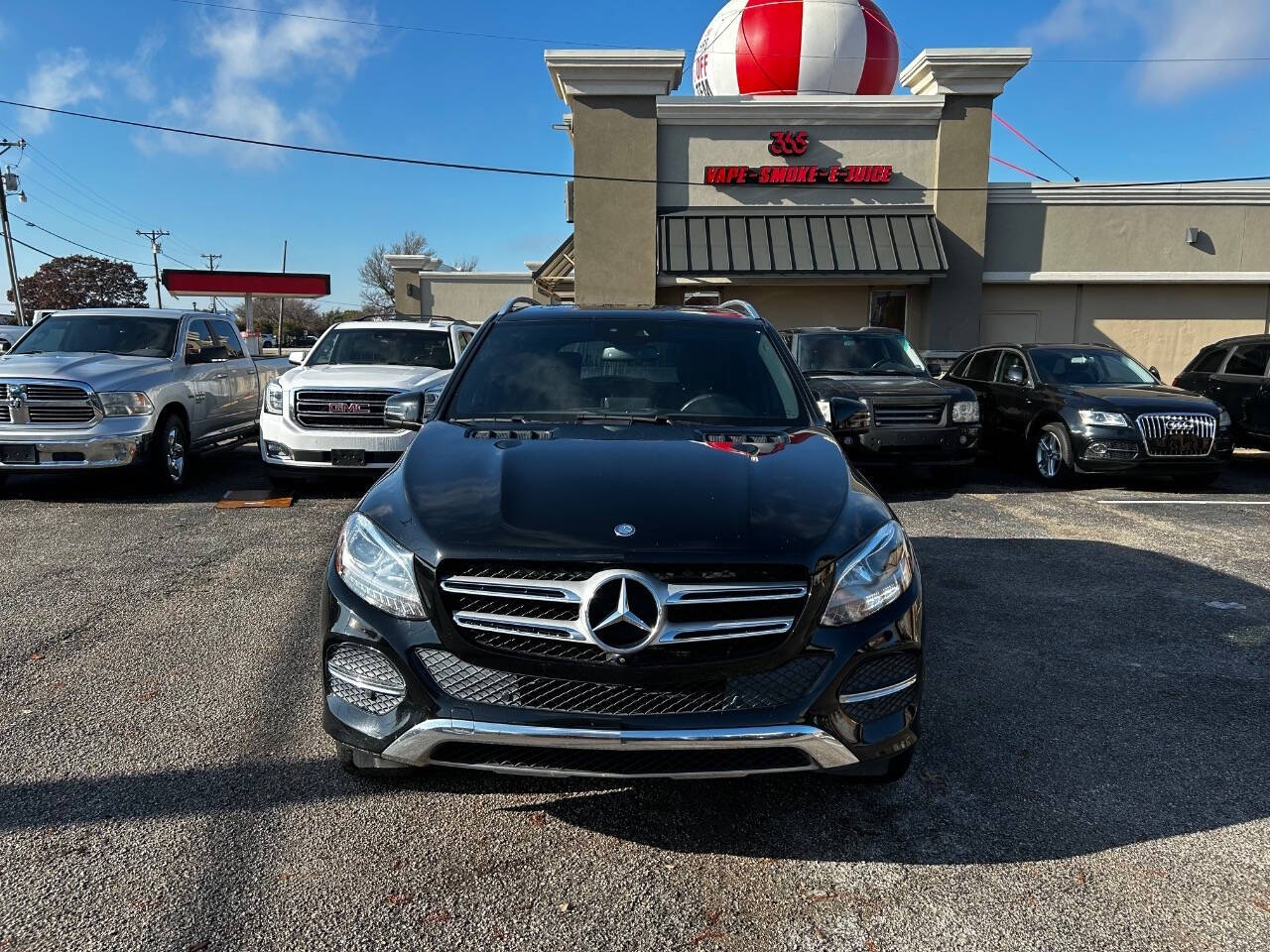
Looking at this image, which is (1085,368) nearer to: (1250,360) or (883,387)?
(1250,360)

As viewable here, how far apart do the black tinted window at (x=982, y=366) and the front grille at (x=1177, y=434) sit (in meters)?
2.50

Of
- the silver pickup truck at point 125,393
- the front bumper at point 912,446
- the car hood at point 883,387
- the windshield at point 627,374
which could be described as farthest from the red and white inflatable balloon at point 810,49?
the windshield at point 627,374

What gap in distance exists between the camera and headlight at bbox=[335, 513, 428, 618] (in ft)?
8.72

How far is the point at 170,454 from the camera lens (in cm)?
908

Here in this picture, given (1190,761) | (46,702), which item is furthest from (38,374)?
(1190,761)

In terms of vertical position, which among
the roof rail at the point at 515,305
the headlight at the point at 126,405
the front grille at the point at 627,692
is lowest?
the front grille at the point at 627,692

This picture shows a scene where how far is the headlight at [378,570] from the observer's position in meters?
2.66

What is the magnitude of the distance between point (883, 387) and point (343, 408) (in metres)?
5.56

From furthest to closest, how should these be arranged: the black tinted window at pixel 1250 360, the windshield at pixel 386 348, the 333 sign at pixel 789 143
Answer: the 333 sign at pixel 789 143 → the black tinted window at pixel 1250 360 → the windshield at pixel 386 348

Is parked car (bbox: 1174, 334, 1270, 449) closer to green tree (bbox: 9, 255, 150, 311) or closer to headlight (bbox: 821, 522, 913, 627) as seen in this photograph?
headlight (bbox: 821, 522, 913, 627)

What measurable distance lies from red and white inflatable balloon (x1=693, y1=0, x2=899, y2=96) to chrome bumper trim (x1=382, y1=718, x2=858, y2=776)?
1889cm

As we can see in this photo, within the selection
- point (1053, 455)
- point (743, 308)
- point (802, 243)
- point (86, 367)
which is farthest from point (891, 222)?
point (86, 367)

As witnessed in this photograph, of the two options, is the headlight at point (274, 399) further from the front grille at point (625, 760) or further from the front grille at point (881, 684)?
the front grille at point (881, 684)

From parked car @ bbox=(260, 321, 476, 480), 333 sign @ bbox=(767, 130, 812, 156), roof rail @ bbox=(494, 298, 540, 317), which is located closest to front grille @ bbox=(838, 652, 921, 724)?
roof rail @ bbox=(494, 298, 540, 317)
